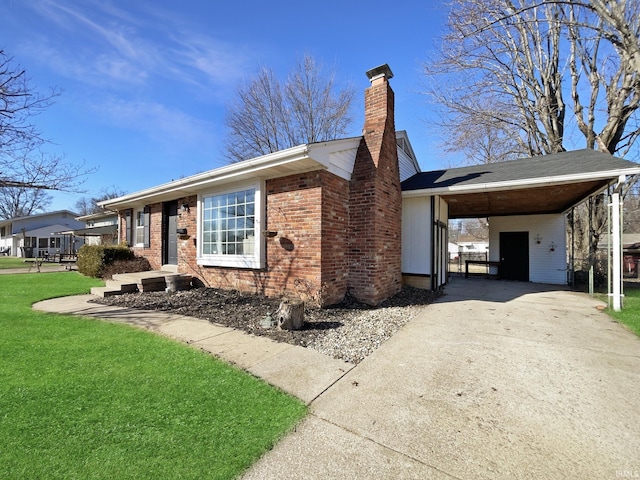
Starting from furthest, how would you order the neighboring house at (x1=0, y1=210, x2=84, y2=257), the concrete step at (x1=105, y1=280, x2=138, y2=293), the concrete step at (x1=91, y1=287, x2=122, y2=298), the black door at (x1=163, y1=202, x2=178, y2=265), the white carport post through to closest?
the neighboring house at (x1=0, y1=210, x2=84, y2=257)
the black door at (x1=163, y1=202, x2=178, y2=265)
the concrete step at (x1=105, y1=280, x2=138, y2=293)
the concrete step at (x1=91, y1=287, x2=122, y2=298)
the white carport post

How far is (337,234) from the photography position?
6.12 m

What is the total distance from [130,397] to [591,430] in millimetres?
3788

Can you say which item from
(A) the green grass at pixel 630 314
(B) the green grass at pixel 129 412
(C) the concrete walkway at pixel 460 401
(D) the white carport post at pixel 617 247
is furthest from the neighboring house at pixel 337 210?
(B) the green grass at pixel 129 412

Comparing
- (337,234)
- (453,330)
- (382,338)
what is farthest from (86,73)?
(453,330)

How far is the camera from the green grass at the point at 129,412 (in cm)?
175

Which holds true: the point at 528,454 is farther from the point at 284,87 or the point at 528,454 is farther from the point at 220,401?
the point at 284,87

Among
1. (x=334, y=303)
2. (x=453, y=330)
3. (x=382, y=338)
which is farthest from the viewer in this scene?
(x=334, y=303)

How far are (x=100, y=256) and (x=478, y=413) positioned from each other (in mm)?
11743

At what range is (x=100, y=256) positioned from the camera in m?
9.88

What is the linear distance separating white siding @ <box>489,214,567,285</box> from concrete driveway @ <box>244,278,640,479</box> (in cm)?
808

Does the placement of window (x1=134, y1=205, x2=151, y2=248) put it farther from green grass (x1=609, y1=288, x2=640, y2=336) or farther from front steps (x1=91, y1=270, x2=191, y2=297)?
green grass (x1=609, y1=288, x2=640, y2=336)

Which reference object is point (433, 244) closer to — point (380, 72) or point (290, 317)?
point (380, 72)

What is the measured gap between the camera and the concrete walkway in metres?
1.84

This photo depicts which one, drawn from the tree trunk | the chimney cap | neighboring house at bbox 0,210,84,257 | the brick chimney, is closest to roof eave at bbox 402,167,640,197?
the brick chimney
